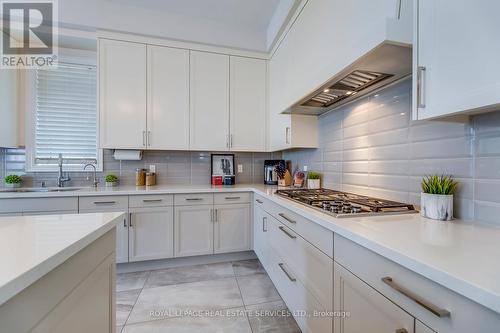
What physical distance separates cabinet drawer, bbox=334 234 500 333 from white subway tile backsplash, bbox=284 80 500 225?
24.4 inches

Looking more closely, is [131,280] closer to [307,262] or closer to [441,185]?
[307,262]

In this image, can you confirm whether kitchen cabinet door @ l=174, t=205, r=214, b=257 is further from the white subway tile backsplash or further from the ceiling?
the ceiling

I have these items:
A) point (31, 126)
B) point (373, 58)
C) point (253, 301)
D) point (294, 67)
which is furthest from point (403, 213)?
point (31, 126)

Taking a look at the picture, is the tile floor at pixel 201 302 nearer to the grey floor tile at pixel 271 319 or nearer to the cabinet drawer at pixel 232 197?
the grey floor tile at pixel 271 319

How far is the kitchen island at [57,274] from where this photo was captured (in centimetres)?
50

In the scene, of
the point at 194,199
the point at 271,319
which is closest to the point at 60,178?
the point at 194,199

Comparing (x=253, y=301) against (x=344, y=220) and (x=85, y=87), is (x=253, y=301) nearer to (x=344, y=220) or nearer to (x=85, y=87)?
(x=344, y=220)

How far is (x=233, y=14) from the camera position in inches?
97.8

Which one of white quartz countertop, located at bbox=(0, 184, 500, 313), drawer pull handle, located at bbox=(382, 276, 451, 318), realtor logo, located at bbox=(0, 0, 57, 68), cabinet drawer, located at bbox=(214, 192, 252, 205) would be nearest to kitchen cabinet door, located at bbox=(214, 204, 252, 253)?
cabinet drawer, located at bbox=(214, 192, 252, 205)

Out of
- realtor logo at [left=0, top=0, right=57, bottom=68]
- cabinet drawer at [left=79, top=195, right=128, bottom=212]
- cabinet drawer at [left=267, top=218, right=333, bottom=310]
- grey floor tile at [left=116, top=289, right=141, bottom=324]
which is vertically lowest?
grey floor tile at [left=116, top=289, right=141, bottom=324]

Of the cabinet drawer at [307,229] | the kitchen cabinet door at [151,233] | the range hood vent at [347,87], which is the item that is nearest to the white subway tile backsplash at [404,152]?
the range hood vent at [347,87]

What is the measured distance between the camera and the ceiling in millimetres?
2285

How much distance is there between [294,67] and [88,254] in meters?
1.99

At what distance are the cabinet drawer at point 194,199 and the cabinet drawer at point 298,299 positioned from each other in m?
0.96
